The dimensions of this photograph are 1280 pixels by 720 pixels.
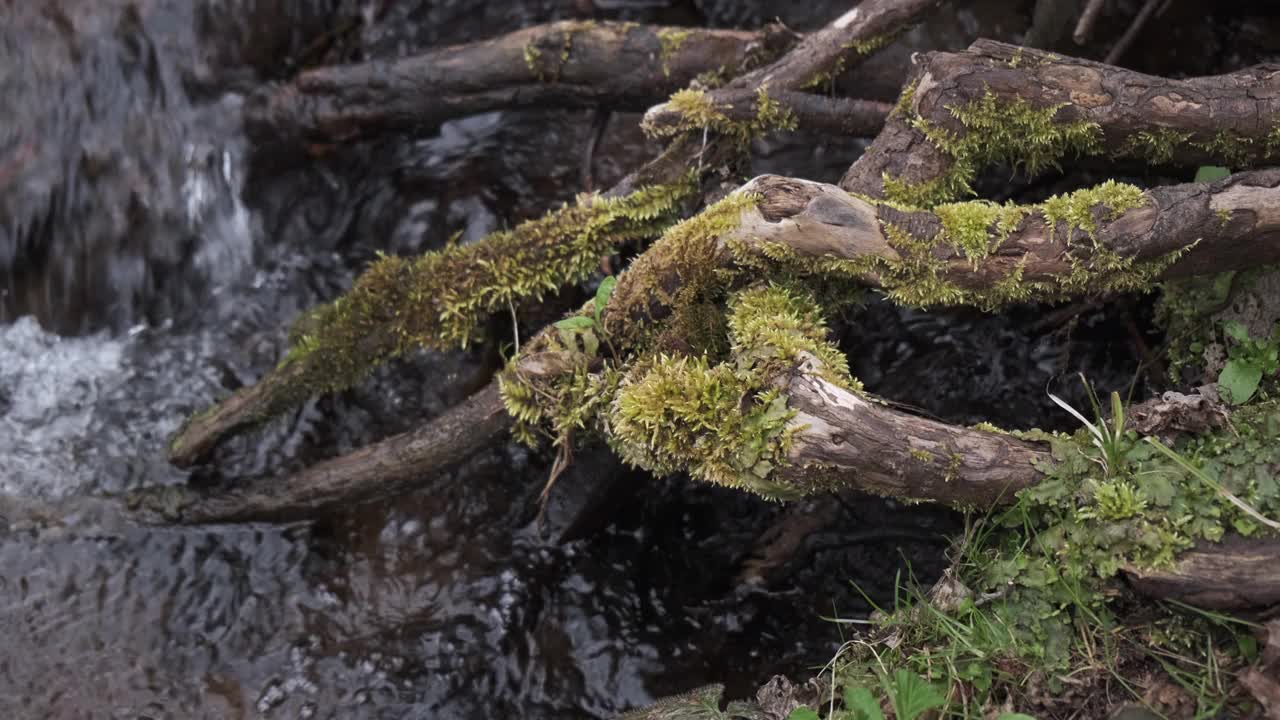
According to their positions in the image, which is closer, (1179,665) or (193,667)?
(1179,665)

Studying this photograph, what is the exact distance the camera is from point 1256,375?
2922 mm

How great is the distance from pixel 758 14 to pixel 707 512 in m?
3.22

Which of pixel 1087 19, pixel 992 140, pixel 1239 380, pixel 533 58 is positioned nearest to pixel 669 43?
pixel 533 58

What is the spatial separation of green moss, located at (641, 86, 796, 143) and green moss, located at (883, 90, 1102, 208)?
63 cm

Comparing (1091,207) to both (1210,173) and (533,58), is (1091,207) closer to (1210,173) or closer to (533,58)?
(1210,173)

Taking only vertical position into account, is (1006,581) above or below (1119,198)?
below

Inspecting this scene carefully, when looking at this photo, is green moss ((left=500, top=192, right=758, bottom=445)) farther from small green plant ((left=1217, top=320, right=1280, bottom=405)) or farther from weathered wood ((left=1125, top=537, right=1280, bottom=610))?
small green plant ((left=1217, top=320, right=1280, bottom=405))

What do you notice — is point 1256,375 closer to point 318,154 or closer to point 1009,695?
point 1009,695

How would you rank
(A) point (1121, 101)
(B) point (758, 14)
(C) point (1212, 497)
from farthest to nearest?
(B) point (758, 14)
(A) point (1121, 101)
(C) point (1212, 497)

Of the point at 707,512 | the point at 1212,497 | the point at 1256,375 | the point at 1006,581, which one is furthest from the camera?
the point at 707,512

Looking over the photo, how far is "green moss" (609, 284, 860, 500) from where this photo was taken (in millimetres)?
2674

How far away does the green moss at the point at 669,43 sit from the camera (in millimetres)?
4336

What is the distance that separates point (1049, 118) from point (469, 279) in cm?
212

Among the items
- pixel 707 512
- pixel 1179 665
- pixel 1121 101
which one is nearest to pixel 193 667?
pixel 707 512
